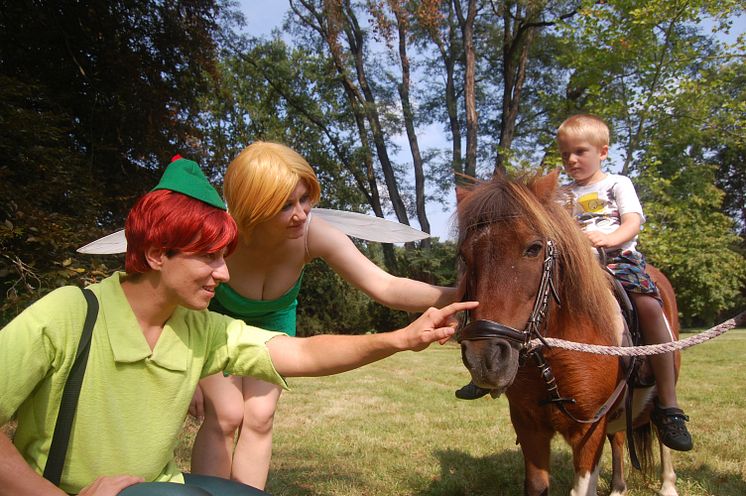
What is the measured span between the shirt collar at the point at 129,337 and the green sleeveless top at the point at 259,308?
85 centimetres

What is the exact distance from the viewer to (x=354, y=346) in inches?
79.4

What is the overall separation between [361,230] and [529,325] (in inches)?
45.6

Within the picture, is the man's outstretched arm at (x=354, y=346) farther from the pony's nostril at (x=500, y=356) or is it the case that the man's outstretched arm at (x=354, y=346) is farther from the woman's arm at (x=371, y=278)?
the woman's arm at (x=371, y=278)

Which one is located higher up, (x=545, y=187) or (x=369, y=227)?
(x=545, y=187)

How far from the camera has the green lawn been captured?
4.30 metres

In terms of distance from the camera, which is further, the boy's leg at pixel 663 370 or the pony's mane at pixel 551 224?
the boy's leg at pixel 663 370

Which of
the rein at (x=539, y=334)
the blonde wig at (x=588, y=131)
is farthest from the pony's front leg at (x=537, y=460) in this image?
the blonde wig at (x=588, y=131)

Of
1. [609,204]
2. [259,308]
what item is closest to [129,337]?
[259,308]

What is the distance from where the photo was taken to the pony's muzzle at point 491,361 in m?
2.13

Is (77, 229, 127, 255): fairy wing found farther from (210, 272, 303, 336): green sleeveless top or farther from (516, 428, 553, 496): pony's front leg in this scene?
(516, 428, 553, 496): pony's front leg

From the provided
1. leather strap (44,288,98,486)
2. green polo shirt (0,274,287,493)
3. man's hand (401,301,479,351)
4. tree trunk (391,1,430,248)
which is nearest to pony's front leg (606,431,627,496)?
man's hand (401,301,479,351)

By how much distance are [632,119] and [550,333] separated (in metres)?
17.5

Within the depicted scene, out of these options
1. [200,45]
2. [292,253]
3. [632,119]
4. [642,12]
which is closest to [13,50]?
[200,45]

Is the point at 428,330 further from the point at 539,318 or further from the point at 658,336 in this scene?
the point at 658,336
